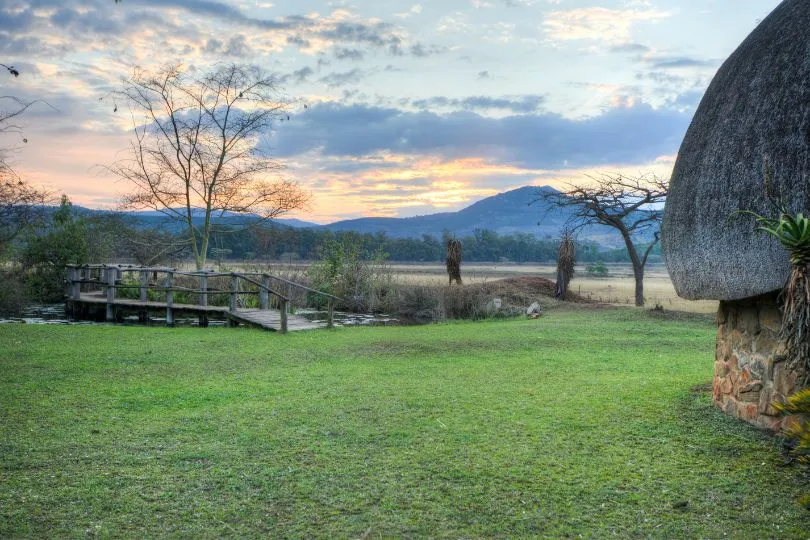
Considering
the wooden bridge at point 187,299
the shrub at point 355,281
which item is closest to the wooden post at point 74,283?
the wooden bridge at point 187,299

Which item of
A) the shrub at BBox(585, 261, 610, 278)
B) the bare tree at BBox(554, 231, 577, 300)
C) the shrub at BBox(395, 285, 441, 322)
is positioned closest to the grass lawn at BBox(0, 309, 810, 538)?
the shrub at BBox(395, 285, 441, 322)

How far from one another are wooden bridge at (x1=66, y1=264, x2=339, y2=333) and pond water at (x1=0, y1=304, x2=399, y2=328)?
479 mm

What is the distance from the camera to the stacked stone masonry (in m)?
6.07

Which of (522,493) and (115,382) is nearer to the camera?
(522,493)

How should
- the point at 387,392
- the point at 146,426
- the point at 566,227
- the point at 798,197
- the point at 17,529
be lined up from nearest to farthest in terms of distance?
1. the point at 17,529
2. the point at 798,197
3. the point at 146,426
4. the point at 387,392
5. the point at 566,227

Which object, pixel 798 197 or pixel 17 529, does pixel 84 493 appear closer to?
pixel 17 529

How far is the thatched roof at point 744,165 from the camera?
560cm

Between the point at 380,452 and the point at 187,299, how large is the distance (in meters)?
19.5

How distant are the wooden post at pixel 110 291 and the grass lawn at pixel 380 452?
10027mm

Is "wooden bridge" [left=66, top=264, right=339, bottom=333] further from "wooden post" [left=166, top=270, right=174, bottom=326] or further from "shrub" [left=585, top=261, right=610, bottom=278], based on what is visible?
"shrub" [left=585, top=261, right=610, bottom=278]

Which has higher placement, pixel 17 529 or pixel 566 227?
pixel 566 227

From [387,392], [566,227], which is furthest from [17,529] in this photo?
[566,227]

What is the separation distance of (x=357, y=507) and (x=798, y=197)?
14.4ft

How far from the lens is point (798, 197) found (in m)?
5.42
